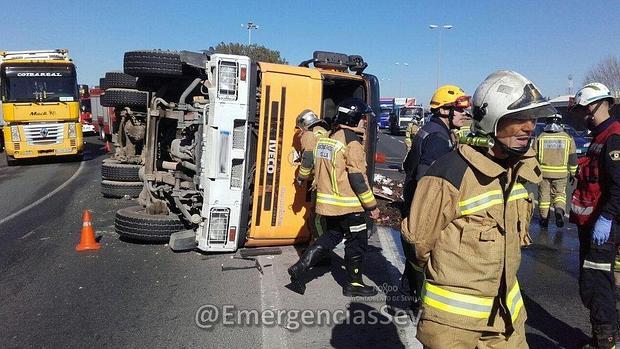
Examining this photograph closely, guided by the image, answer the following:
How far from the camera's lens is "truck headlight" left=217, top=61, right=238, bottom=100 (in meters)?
5.45

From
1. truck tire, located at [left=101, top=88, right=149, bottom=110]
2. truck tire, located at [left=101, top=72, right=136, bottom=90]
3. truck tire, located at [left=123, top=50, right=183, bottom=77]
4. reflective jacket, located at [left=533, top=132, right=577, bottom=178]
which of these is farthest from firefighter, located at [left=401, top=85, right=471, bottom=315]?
truck tire, located at [left=101, top=72, right=136, bottom=90]

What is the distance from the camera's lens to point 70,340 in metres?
3.90

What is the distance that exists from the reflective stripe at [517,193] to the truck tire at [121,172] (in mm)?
8110

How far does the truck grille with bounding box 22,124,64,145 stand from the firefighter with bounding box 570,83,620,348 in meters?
15.6

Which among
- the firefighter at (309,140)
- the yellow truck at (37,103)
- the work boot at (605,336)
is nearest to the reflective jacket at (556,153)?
the firefighter at (309,140)

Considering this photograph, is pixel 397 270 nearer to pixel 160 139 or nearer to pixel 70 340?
pixel 70 340

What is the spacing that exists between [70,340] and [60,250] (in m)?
2.89

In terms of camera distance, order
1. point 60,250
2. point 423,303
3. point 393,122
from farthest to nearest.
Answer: point 393,122
point 60,250
point 423,303

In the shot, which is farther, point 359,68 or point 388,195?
point 388,195

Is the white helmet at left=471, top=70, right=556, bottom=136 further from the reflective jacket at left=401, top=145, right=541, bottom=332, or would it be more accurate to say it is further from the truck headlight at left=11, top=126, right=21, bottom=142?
the truck headlight at left=11, top=126, right=21, bottom=142

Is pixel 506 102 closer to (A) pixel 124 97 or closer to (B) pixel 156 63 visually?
(B) pixel 156 63

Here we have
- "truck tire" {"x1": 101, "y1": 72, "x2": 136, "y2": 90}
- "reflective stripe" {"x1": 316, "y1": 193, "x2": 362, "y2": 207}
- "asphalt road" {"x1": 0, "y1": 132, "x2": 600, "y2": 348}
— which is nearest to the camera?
"asphalt road" {"x1": 0, "y1": 132, "x2": 600, "y2": 348}

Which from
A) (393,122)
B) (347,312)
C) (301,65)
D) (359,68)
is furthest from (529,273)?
(393,122)

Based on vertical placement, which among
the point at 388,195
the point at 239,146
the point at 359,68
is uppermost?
the point at 359,68
